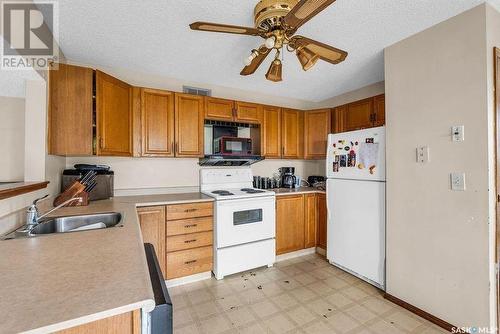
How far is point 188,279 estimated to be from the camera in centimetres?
247

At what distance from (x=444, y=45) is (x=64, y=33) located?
3.08 m

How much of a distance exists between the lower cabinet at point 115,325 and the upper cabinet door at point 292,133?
288 centimetres

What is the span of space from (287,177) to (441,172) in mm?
2012

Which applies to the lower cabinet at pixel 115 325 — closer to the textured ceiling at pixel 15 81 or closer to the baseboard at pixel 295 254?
the textured ceiling at pixel 15 81

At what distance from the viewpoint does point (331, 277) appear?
256 centimetres

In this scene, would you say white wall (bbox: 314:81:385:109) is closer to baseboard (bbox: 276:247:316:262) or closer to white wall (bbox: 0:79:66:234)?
baseboard (bbox: 276:247:316:262)

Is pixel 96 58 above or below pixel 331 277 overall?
above

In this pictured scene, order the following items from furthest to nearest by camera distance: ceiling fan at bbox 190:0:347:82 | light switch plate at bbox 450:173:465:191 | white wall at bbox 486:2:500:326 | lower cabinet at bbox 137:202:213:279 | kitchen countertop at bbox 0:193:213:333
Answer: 1. lower cabinet at bbox 137:202:213:279
2. light switch plate at bbox 450:173:465:191
3. white wall at bbox 486:2:500:326
4. ceiling fan at bbox 190:0:347:82
5. kitchen countertop at bbox 0:193:213:333

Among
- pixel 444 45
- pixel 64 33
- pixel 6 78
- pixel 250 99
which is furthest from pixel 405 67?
pixel 6 78

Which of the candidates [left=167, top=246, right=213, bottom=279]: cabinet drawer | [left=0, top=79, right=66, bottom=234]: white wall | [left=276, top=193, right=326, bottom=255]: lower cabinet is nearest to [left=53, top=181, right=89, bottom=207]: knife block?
[left=0, top=79, right=66, bottom=234]: white wall

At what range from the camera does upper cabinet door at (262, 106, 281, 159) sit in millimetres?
3219

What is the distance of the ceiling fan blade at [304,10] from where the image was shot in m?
1.08

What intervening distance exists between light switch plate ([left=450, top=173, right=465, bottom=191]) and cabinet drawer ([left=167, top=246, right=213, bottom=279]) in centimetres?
229

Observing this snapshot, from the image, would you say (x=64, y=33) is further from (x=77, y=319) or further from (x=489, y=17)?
(x=489, y=17)
